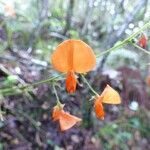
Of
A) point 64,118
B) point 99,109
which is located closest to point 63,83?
point 64,118

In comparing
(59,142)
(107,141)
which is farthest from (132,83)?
(59,142)

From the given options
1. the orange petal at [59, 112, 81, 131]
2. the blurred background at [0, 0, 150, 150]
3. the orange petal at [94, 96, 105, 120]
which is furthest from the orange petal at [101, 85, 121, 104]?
the blurred background at [0, 0, 150, 150]

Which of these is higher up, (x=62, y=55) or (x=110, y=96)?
(x=62, y=55)

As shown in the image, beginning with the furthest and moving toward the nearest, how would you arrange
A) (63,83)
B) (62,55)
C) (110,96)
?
(63,83)
(110,96)
(62,55)

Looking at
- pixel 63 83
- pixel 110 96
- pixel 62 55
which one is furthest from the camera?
pixel 63 83

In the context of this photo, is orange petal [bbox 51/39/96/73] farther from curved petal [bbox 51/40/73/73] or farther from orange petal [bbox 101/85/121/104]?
orange petal [bbox 101/85/121/104]

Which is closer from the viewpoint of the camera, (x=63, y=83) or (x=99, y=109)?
(x=99, y=109)

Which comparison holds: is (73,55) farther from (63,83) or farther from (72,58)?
(63,83)

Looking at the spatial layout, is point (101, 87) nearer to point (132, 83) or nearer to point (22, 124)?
point (132, 83)
